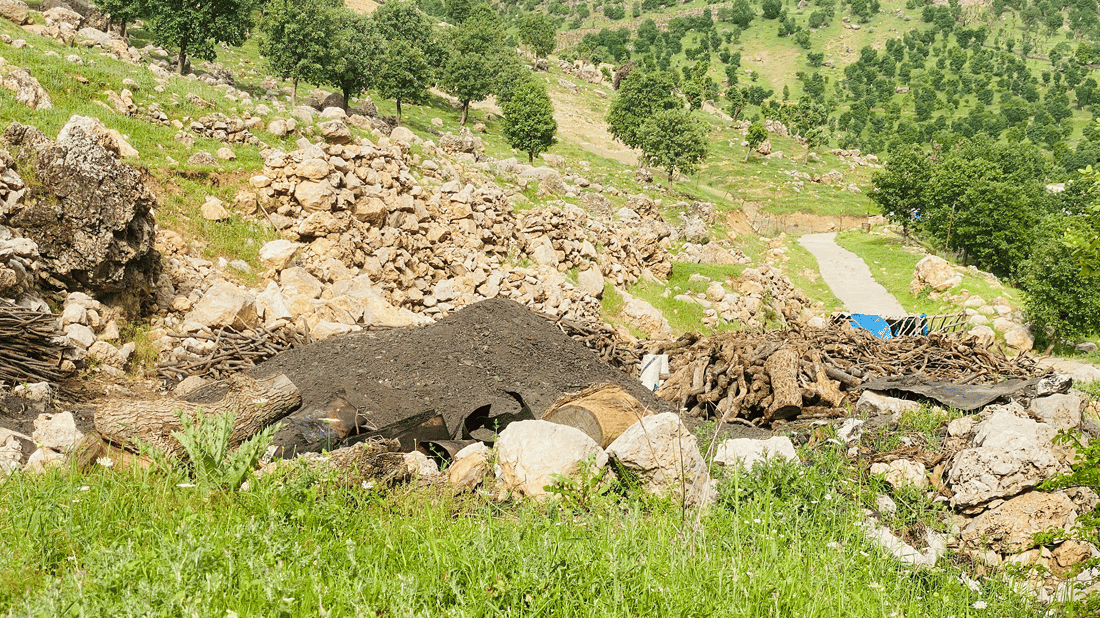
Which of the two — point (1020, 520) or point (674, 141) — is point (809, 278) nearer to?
point (674, 141)

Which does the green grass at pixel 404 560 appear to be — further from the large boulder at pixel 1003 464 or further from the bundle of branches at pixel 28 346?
the bundle of branches at pixel 28 346

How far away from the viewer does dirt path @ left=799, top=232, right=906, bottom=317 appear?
3069cm

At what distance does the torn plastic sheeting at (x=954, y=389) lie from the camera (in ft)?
34.0

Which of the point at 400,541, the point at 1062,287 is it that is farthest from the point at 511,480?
the point at 1062,287

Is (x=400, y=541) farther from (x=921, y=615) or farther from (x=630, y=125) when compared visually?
(x=630, y=125)

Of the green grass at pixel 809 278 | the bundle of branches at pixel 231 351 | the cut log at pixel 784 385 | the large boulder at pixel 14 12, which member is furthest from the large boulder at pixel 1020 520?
the large boulder at pixel 14 12

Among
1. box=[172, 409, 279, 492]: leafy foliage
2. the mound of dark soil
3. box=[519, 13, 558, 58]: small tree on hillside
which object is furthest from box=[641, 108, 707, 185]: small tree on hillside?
box=[519, 13, 558, 58]: small tree on hillside

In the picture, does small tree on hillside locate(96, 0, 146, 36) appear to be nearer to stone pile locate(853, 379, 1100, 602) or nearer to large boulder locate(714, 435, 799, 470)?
large boulder locate(714, 435, 799, 470)

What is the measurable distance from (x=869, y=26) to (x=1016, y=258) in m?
171

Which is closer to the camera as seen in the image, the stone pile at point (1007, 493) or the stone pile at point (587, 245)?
the stone pile at point (1007, 493)

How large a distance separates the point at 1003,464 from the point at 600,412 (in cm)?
413

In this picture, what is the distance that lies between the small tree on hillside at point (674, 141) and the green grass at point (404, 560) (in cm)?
5265

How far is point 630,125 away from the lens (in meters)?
69.7

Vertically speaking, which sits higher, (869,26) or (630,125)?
(869,26)
